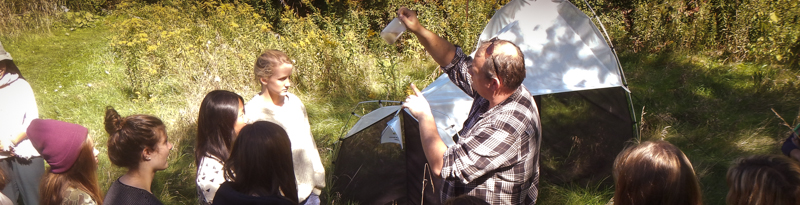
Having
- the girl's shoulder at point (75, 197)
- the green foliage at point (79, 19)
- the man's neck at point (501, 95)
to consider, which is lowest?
the green foliage at point (79, 19)

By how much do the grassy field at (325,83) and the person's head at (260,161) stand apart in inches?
85.4

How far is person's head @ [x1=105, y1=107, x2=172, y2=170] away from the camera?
2211 millimetres

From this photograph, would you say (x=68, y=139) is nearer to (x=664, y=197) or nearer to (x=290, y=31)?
(x=664, y=197)

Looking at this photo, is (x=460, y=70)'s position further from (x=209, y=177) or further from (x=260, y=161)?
(x=209, y=177)

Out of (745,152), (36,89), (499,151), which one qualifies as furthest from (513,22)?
(36,89)

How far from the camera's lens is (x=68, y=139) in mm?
2346

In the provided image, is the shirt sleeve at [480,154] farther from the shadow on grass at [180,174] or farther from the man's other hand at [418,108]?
the shadow on grass at [180,174]

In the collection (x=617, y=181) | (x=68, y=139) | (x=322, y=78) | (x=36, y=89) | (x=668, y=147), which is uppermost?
(x=668, y=147)

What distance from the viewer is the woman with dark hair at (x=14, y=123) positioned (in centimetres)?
282

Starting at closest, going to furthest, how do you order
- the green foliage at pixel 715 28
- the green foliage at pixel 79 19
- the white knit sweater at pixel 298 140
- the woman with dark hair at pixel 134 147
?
the woman with dark hair at pixel 134 147 < the white knit sweater at pixel 298 140 < the green foliage at pixel 715 28 < the green foliage at pixel 79 19

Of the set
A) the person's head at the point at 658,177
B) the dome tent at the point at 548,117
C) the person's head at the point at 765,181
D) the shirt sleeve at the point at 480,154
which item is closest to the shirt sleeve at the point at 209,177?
the shirt sleeve at the point at 480,154

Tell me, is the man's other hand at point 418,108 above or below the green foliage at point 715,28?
A: above

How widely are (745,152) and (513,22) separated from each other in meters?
2.17

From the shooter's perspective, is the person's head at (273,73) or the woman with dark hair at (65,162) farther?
the person's head at (273,73)
